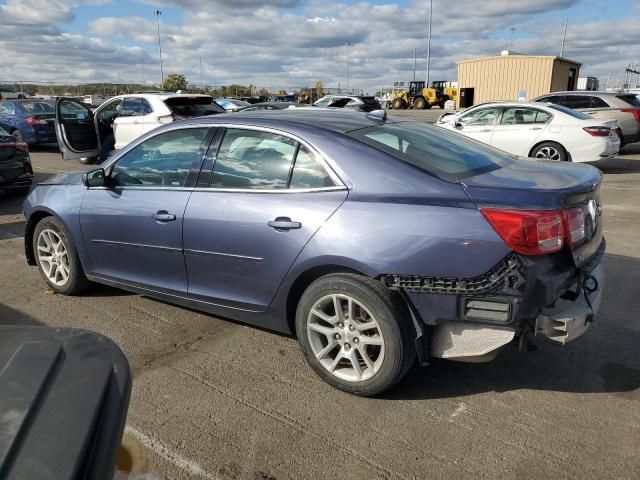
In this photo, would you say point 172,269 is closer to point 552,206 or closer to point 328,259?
point 328,259

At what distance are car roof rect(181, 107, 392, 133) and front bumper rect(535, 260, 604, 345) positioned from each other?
62.5 inches

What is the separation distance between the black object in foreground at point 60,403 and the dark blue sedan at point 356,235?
65.8 inches

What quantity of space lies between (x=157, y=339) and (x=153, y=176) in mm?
1193

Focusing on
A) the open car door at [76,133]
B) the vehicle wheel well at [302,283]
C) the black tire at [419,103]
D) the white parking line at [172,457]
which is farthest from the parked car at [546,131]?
the black tire at [419,103]

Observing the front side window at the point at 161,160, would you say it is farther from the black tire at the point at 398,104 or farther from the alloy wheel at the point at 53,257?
the black tire at the point at 398,104

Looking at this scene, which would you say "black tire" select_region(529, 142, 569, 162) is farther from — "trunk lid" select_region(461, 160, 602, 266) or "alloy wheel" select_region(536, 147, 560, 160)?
"trunk lid" select_region(461, 160, 602, 266)

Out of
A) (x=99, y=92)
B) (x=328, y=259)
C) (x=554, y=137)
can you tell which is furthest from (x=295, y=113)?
(x=99, y=92)

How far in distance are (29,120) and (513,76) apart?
31.0 metres

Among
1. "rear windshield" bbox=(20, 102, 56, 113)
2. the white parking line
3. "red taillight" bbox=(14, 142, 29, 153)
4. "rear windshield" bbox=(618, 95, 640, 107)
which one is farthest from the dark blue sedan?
"rear windshield" bbox=(20, 102, 56, 113)

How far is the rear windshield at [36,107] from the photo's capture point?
15933 mm

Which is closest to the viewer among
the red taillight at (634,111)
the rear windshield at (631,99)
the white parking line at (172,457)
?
the white parking line at (172,457)

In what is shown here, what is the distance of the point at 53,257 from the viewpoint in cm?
470

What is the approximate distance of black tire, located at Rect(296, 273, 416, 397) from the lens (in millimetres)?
2875

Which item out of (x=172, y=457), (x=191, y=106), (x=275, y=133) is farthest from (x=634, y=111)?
(x=172, y=457)
